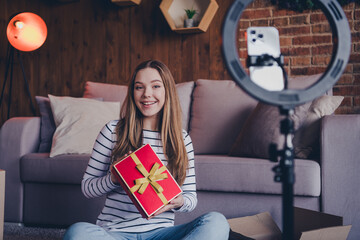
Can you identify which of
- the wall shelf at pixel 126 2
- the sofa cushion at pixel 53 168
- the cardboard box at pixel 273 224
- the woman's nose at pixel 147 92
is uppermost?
the wall shelf at pixel 126 2

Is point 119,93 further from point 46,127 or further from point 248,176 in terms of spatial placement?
point 248,176

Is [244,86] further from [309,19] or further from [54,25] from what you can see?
[54,25]

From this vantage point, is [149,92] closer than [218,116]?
Yes

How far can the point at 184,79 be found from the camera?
2906mm

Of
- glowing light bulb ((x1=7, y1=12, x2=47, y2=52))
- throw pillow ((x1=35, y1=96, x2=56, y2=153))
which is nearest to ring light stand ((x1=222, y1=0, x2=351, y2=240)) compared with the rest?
throw pillow ((x1=35, y1=96, x2=56, y2=153))

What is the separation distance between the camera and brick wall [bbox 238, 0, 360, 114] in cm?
254

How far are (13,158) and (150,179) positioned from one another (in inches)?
53.5

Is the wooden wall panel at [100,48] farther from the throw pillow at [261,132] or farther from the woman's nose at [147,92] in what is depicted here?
the woman's nose at [147,92]

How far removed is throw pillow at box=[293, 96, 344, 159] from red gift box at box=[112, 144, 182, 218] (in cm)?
88

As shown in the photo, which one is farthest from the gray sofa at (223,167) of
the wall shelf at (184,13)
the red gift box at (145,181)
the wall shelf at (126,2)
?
the wall shelf at (126,2)

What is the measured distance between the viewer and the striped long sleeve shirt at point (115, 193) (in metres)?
1.18

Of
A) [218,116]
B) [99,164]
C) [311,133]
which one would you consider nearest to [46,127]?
[218,116]

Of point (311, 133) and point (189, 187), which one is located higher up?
point (311, 133)

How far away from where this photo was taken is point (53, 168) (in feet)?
6.57
